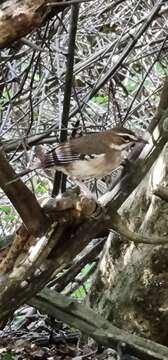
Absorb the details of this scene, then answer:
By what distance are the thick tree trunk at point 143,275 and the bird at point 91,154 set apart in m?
0.49

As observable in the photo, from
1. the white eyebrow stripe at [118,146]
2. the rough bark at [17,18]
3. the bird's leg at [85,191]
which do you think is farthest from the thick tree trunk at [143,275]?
the rough bark at [17,18]

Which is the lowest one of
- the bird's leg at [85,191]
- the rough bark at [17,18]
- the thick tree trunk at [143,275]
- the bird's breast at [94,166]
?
the thick tree trunk at [143,275]

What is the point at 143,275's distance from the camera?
409cm

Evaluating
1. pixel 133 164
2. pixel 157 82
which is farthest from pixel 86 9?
pixel 133 164

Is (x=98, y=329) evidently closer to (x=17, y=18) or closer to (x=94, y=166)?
(x=94, y=166)

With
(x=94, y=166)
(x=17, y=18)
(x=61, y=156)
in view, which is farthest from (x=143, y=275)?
(x=17, y=18)

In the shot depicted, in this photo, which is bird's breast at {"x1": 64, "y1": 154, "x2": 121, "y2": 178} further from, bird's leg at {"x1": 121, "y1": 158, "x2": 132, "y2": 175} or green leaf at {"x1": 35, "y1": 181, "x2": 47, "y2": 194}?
green leaf at {"x1": 35, "y1": 181, "x2": 47, "y2": 194}

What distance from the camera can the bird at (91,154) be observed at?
3.47 metres

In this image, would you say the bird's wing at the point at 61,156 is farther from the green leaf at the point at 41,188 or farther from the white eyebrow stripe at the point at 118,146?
the green leaf at the point at 41,188

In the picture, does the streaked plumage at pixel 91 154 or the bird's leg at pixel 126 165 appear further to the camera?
the streaked plumage at pixel 91 154

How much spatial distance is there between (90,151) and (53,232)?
2.18ft

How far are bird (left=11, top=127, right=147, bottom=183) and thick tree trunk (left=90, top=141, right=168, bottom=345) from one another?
49 centimetres

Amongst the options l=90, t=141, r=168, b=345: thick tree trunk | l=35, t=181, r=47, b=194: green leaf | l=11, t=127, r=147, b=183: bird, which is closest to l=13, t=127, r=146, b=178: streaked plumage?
l=11, t=127, r=147, b=183: bird

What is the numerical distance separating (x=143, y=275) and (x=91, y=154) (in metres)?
0.87
